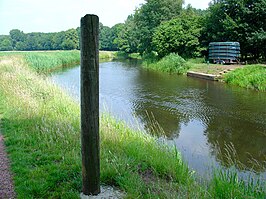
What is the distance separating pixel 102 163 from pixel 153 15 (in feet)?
104

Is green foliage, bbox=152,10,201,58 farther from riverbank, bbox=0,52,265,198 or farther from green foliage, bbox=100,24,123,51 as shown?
green foliage, bbox=100,24,123,51

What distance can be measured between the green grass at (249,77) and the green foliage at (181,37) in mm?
8030

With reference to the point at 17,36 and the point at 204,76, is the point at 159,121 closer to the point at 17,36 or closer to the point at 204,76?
the point at 204,76

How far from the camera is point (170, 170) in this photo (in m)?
4.23

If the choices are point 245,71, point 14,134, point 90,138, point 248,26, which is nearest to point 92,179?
point 90,138

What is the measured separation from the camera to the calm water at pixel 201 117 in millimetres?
6215

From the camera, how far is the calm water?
6.21 meters

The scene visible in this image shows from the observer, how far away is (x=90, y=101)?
3.03m

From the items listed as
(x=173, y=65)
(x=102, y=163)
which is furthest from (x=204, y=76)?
(x=102, y=163)

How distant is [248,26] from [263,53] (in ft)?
8.08

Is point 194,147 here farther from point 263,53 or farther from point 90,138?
point 263,53

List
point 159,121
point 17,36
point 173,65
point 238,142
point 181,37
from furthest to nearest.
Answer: point 17,36 → point 181,37 → point 173,65 → point 159,121 → point 238,142

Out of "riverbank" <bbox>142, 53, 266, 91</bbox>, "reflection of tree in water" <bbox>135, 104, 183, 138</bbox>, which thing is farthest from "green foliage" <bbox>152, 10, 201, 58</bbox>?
"reflection of tree in water" <bbox>135, 104, 183, 138</bbox>

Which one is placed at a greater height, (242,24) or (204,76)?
(242,24)
